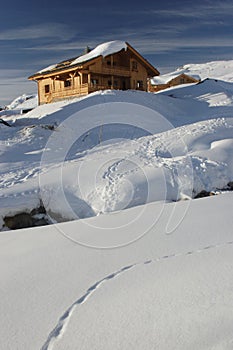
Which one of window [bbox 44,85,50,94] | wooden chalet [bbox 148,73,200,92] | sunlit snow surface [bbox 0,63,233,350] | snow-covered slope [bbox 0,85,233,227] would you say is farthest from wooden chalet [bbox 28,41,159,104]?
sunlit snow surface [bbox 0,63,233,350]

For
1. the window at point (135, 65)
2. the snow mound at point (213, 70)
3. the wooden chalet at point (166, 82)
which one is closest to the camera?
the window at point (135, 65)

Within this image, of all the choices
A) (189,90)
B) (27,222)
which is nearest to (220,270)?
(27,222)

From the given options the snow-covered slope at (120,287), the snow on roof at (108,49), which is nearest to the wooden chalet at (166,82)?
the snow on roof at (108,49)

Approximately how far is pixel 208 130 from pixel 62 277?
380 inches

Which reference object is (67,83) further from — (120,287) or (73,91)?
(120,287)

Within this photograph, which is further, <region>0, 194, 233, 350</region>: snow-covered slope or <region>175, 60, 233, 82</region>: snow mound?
<region>175, 60, 233, 82</region>: snow mound

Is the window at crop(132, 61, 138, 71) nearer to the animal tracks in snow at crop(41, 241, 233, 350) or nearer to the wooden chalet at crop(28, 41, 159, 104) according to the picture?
the wooden chalet at crop(28, 41, 159, 104)

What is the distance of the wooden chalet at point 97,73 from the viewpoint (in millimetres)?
23031

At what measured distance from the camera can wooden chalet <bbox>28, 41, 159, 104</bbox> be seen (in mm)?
23031

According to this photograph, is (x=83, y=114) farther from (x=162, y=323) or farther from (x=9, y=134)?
(x=162, y=323)

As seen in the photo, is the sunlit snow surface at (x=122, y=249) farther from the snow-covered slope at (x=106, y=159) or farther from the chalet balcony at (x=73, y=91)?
the chalet balcony at (x=73, y=91)

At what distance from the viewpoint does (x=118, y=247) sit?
4.70 meters

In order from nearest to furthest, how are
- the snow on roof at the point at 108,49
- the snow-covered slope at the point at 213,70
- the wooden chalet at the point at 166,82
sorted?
the snow on roof at the point at 108,49 → the wooden chalet at the point at 166,82 → the snow-covered slope at the point at 213,70

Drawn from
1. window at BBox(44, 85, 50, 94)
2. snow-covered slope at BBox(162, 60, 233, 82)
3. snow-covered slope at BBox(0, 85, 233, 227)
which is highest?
snow-covered slope at BBox(162, 60, 233, 82)
